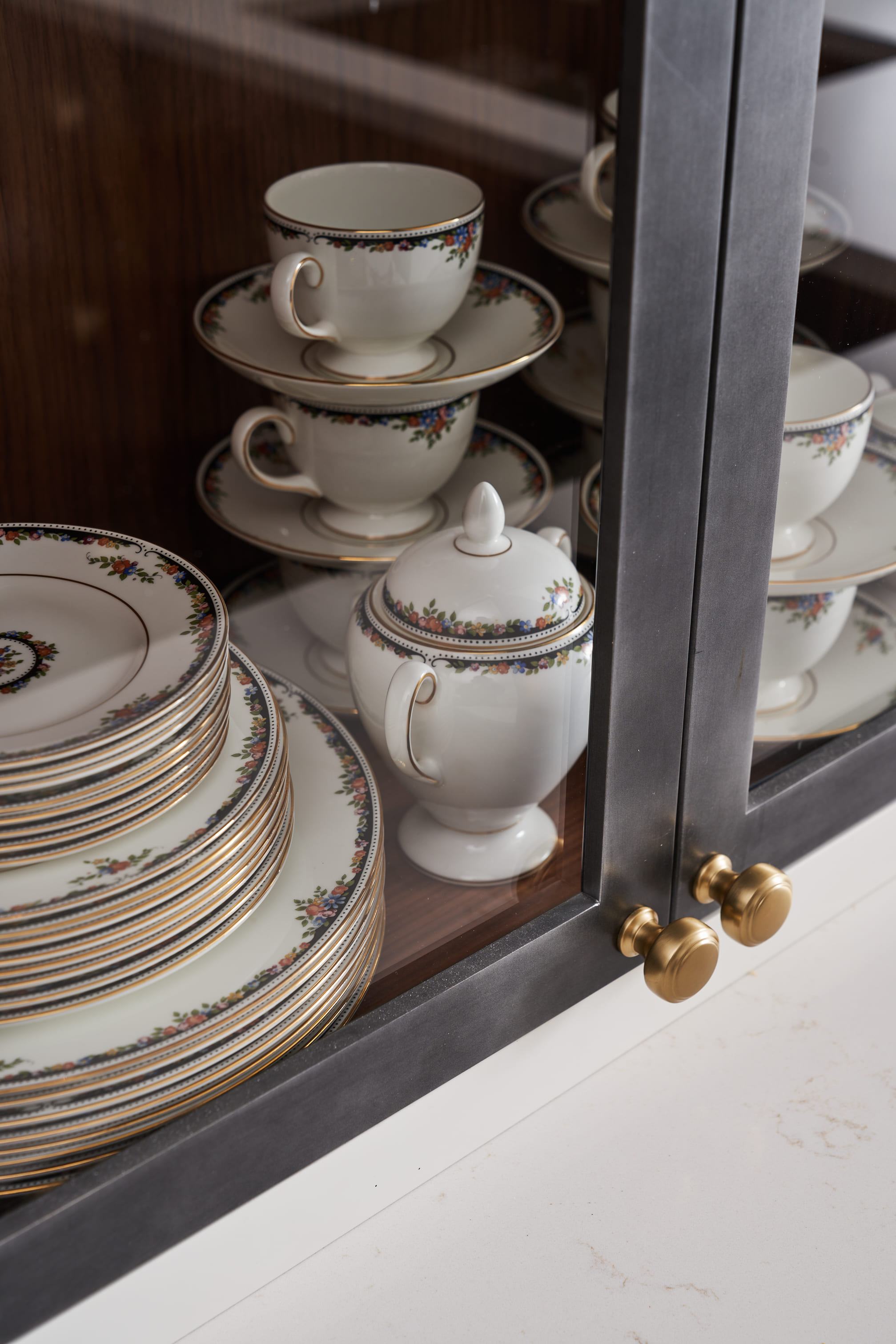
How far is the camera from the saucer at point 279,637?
1.62 feet

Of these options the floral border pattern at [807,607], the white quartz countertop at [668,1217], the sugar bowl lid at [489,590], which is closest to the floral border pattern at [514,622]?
the sugar bowl lid at [489,590]

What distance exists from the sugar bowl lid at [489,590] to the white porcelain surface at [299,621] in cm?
5

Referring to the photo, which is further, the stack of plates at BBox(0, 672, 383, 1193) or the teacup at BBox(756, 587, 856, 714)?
the teacup at BBox(756, 587, 856, 714)

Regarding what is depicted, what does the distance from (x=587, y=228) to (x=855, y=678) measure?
239mm

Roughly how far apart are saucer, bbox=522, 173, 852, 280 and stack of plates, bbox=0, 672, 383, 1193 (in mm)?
199

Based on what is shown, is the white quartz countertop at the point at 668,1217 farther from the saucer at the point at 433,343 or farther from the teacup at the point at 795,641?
the saucer at the point at 433,343

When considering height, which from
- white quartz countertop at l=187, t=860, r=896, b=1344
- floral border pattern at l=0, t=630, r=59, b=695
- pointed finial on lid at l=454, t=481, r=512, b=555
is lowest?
white quartz countertop at l=187, t=860, r=896, b=1344

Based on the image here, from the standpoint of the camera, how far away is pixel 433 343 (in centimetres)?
50

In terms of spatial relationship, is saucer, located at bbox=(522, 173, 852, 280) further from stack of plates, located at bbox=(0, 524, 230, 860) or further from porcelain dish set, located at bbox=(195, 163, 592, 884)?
stack of plates, located at bbox=(0, 524, 230, 860)

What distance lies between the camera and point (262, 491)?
0.53 meters

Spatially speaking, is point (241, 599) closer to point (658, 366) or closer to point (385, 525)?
point (385, 525)

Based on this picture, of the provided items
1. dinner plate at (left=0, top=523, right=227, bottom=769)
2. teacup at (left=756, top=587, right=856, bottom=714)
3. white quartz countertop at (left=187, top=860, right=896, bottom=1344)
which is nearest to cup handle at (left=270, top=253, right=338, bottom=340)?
dinner plate at (left=0, top=523, right=227, bottom=769)

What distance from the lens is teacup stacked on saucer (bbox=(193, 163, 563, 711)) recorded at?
47 centimetres

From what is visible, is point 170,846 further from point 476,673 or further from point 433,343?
point 433,343
